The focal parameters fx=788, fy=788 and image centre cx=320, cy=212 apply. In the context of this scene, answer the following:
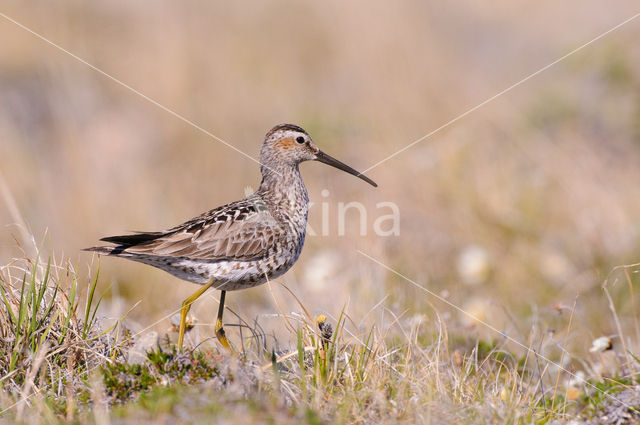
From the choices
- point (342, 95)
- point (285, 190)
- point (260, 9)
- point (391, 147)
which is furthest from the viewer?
point (260, 9)

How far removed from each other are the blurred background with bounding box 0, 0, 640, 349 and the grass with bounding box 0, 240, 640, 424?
71cm

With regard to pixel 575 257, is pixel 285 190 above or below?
above

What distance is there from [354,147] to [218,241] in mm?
7218

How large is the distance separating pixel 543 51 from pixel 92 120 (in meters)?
11.2

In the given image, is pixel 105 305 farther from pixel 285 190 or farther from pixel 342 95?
pixel 342 95

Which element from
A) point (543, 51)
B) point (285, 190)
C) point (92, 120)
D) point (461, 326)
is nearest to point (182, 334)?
point (285, 190)

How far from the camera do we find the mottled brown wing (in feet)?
19.7

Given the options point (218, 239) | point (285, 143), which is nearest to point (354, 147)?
point (285, 143)

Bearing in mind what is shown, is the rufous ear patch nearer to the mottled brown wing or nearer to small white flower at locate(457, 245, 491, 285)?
the mottled brown wing

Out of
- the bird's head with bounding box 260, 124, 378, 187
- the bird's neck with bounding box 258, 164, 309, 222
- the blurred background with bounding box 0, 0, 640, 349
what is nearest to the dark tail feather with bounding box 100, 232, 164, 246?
the blurred background with bounding box 0, 0, 640, 349

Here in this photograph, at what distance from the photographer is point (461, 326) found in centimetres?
735

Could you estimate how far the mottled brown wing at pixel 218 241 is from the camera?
6.00 m

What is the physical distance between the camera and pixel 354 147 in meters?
13.1

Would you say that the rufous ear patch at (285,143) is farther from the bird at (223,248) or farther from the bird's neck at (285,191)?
the bird at (223,248)
